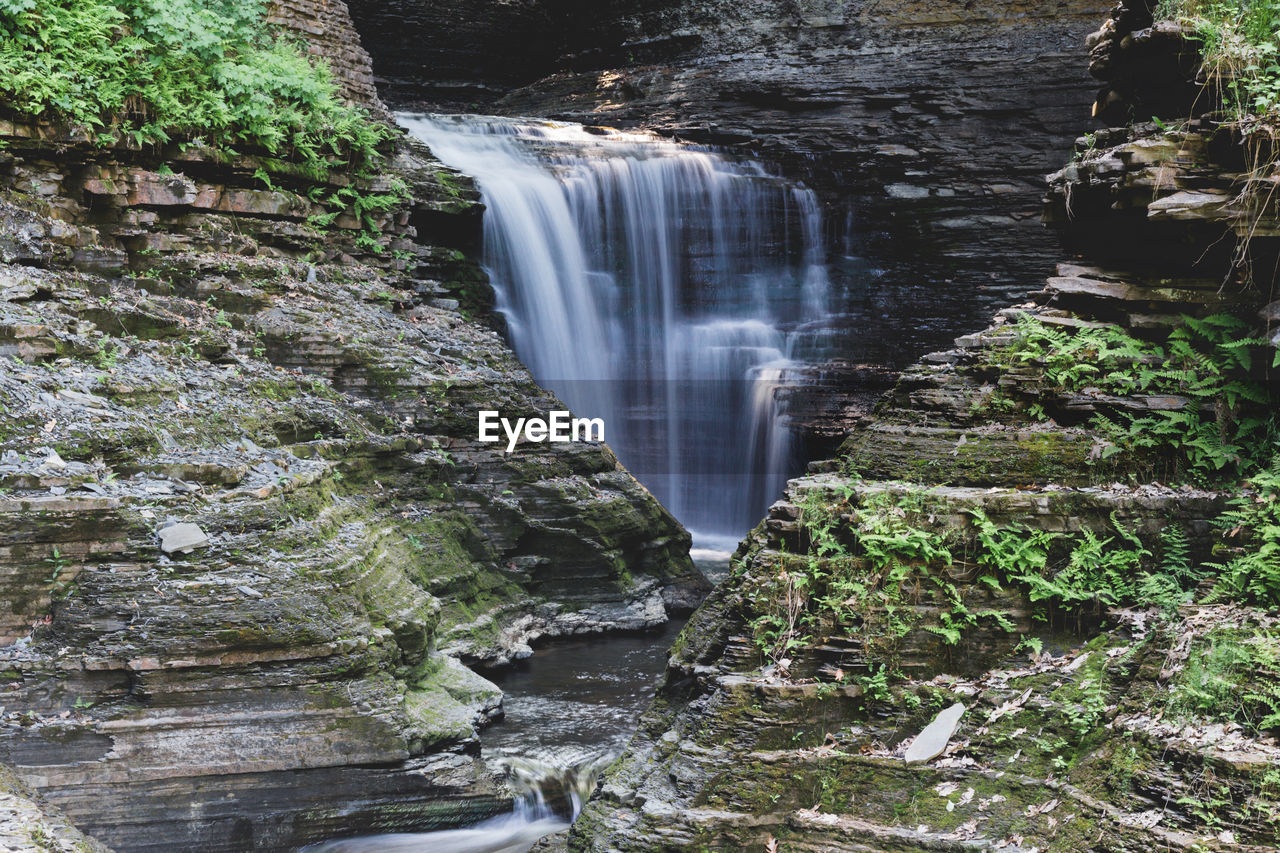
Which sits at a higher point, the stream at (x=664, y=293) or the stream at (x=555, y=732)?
the stream at (x=664, y=293)

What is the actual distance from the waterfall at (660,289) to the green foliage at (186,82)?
290 centimetres

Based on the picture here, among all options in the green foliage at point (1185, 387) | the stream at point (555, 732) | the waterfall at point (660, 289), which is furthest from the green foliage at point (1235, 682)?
the waterfall at point (660, 289)

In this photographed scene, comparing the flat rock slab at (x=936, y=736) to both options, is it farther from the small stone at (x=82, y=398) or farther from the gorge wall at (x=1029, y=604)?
the small stone at (x=82, y=398)

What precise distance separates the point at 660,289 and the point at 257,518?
10.5m

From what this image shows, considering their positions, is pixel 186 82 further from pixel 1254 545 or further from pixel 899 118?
pixel 899 118

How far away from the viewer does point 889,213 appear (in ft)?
59.0

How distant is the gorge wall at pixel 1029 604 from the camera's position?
5086 millimetres

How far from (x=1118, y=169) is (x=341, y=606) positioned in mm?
6680

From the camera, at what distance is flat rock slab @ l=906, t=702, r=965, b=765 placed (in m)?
5.60

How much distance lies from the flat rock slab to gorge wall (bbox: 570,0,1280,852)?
0.03 metres

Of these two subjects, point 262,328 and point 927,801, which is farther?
point 262,328

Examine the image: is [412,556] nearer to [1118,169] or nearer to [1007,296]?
[1118,169]

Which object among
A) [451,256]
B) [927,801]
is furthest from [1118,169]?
[451,256]

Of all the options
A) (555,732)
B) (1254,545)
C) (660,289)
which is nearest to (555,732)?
(555,732)
